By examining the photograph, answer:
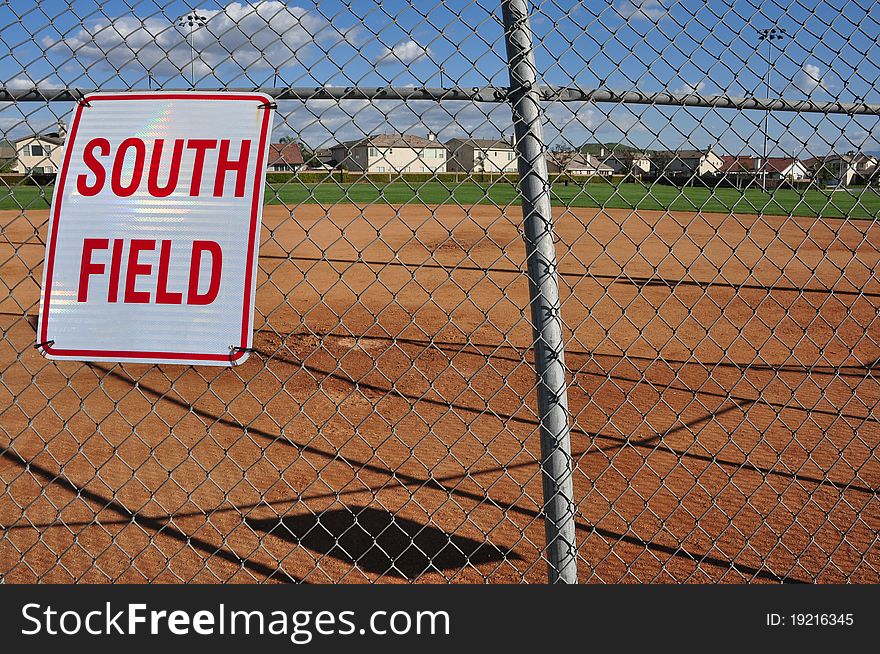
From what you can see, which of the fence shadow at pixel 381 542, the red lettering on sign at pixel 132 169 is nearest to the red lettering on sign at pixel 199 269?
the red lettering on sign at pixel 132 169

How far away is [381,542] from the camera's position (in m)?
4.64

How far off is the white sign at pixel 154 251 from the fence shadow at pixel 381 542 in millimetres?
2107

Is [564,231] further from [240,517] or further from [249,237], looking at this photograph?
[249,237]

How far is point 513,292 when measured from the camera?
12.9m

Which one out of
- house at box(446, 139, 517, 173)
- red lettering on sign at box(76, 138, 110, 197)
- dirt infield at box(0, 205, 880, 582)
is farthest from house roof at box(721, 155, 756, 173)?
red lettering on sign at box(76, 138, 110, 197)

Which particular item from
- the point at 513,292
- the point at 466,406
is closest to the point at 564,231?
the point at 513,292

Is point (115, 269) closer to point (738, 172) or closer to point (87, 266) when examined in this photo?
point (87, 266)

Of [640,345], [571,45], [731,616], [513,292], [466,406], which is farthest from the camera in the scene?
[513,292]

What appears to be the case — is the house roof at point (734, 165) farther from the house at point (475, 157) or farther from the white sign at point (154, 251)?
the white sign at point (154, 251)

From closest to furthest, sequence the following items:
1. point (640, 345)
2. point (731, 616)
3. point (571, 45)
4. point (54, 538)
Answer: point (731, 616)
point (571, 45)
point (54, 538)
point (640, 345)

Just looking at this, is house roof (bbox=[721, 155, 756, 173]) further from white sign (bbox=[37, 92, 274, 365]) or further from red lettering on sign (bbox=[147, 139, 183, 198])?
red lettering on sign (bbox=[147, 139, 183, 198])

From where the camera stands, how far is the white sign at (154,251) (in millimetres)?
2426

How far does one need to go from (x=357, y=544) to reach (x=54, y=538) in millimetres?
1703

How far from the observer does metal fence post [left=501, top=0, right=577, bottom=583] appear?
2.54m
